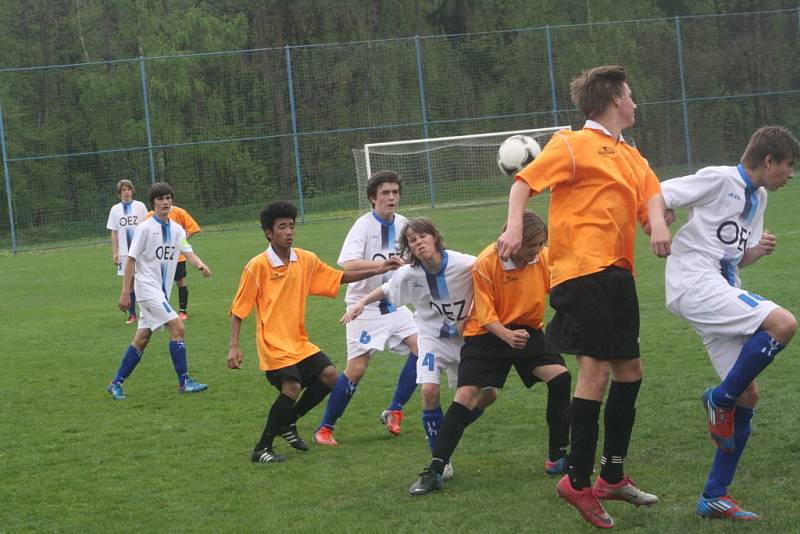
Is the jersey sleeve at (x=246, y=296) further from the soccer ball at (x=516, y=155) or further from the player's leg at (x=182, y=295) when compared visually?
the player's leg at (x=182, y=295)

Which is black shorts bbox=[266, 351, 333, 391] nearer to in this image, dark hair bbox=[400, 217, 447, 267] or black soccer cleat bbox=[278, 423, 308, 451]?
black soccer cleat bbox=[278, 423, 308, 451]

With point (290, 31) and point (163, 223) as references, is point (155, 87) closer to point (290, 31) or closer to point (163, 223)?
point (290, 31)

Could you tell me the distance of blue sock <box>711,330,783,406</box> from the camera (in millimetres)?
4199

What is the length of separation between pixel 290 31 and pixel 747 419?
3499 centimetres

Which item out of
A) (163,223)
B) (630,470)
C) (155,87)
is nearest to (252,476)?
(630,470)

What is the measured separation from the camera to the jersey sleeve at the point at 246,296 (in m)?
6.26

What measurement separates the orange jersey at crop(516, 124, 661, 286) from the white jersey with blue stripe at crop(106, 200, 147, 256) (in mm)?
10297

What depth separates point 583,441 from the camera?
4410 mm

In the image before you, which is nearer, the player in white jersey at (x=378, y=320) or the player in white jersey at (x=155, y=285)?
the player in white jersey at (x=378, y=320)

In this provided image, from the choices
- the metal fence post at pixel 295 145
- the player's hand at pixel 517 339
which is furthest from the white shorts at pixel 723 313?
the metal fence post at pixel 295 145

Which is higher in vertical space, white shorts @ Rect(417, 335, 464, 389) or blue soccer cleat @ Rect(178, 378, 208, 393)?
white shorts @ Rect(417, 335, 464, 389)

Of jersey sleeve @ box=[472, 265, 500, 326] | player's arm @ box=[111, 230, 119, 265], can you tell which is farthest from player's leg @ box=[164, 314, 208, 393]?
player's arm @ box=[111, 230, 119, 265]

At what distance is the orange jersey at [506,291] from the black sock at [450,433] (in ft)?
1.31

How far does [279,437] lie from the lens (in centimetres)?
676
